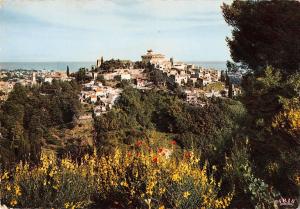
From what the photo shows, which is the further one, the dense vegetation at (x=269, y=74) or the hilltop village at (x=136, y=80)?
the hilltop village at (x=136, y=80)

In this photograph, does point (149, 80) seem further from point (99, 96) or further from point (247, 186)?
point (247, 186)

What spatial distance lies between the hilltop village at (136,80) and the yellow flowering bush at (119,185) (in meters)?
60.8

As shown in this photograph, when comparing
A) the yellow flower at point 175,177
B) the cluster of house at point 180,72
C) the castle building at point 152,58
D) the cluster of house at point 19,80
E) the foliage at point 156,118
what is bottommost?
the foliage at point 156,118

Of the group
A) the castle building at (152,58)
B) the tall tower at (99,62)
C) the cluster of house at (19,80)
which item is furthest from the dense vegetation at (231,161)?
the tall tower at (99,62)

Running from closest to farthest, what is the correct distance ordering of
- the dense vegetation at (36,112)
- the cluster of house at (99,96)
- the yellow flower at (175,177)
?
the yellow flower at (175,177) < the dense vegetation at (36,112) < the cluster of house at (99,96)

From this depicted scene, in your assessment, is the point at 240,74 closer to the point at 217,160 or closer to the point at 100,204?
the point at 217,160

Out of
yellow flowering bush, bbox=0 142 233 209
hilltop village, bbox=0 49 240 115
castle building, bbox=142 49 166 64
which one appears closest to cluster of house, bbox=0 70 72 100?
hilltop village, bbox=0 49 240 115

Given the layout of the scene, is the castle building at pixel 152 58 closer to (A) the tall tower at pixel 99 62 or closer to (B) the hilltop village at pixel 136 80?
(B) the hilltop village at pixel 136 80

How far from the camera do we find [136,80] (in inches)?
3297

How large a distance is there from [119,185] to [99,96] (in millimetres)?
68376

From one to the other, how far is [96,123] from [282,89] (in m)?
53.4

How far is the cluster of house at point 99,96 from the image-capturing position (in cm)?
6891

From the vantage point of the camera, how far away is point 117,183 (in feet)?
16.9

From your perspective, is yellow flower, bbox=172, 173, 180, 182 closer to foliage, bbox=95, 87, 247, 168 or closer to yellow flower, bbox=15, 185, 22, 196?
yellow flower, bbox=15, 185, 22, 196
